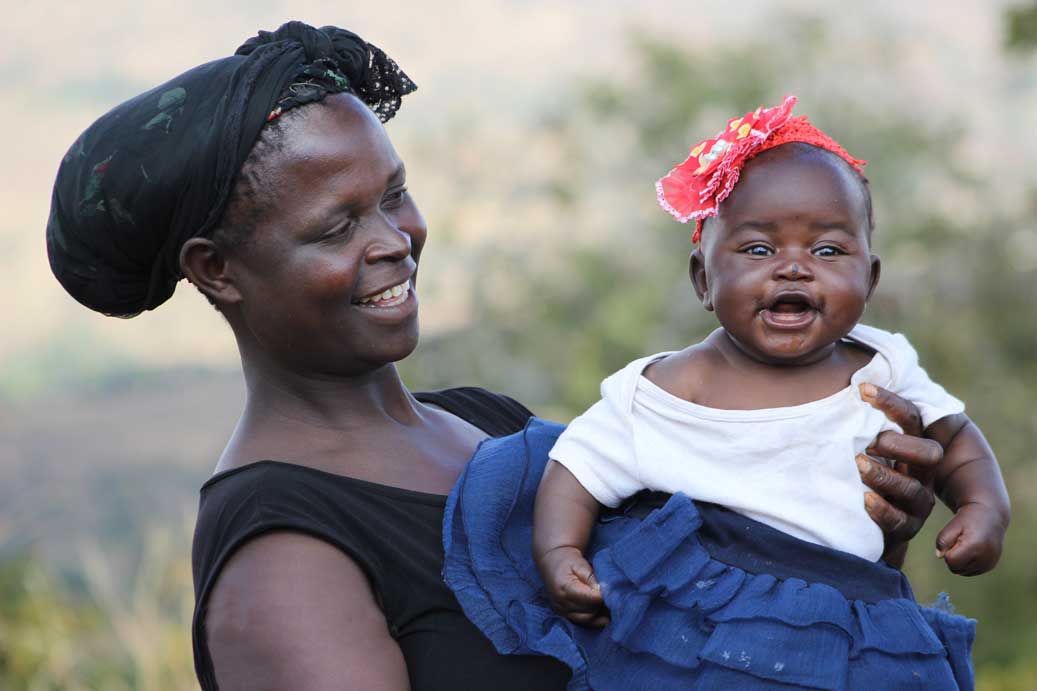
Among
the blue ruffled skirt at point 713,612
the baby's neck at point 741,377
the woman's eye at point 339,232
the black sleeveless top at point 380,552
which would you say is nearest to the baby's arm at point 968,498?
the blue ruffled skirt at point 713,612

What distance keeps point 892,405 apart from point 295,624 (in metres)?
1.06

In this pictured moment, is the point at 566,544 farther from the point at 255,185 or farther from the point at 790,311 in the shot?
the point at 255,185

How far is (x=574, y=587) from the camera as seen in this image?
2.04 meters

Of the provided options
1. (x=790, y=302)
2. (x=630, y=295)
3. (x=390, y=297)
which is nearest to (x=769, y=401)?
(x=790, y=302)

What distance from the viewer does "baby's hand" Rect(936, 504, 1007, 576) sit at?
207 centimetres

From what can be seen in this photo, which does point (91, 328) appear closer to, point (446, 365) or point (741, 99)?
point (446, 365)

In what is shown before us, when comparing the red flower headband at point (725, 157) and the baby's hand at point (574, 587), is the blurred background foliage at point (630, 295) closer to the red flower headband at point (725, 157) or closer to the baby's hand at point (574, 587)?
the baby's hand at point (574, 587)

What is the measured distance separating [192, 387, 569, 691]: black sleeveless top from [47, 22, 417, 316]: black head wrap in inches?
16.9

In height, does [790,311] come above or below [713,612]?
above

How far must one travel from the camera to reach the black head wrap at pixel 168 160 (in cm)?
206

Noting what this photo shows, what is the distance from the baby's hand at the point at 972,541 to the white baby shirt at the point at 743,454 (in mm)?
112

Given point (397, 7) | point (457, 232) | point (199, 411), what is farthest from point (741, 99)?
point (199, 411)

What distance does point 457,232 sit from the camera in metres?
8.55

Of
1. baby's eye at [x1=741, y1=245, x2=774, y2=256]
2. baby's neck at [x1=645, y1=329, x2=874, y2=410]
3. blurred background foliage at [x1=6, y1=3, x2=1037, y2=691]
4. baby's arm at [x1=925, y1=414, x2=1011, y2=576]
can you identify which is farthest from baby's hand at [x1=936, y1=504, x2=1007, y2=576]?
blurred background foliage at [x1=6, y1=3, x2=1037, y2=691]
